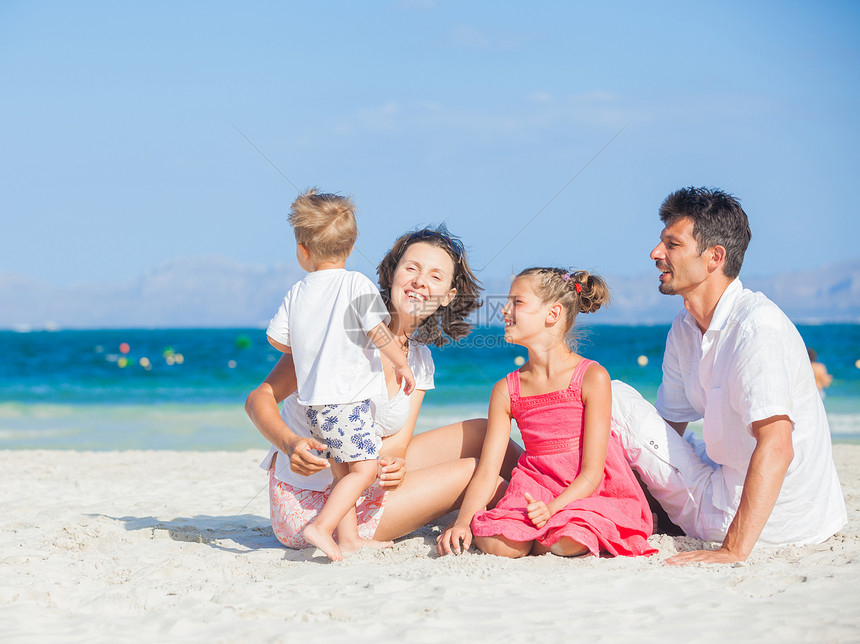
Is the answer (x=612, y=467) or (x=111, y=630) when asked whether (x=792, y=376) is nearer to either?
(x=612, y=467)

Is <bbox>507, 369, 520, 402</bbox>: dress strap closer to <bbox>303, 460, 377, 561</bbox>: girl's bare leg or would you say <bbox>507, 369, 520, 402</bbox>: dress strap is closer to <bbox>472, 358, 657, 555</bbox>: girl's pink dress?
<bbox>472, 358, 657, 555</bbox>: girl's pink dress

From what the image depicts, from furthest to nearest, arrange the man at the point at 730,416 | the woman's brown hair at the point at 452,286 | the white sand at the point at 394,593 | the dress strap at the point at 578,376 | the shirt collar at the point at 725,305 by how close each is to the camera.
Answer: the woman's brown hair at the point at 452,286 → the dress strap at the point at 578,376 → the shirt collar at the point at 725,305 → the man at the point at 730,416 → the white sand at the point at 394,593

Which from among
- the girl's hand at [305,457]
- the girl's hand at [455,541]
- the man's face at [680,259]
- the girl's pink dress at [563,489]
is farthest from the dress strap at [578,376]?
the girl's hand at [305,457]

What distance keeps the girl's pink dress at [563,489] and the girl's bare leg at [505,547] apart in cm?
4

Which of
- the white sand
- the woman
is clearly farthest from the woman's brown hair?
the white sand

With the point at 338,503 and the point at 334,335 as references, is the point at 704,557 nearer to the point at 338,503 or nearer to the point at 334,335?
the point at 338,503

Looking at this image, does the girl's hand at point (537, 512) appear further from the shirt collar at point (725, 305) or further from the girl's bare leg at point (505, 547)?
the shirt collar at point (725, 305)

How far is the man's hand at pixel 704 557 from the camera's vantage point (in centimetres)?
290

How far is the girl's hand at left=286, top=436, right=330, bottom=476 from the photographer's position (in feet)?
10.1

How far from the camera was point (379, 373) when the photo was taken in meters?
3.34

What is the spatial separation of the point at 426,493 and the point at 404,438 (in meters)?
0.28

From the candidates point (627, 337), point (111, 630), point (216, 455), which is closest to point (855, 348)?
point (627, 337)

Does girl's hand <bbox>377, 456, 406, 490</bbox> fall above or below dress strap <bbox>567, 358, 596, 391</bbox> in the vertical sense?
below

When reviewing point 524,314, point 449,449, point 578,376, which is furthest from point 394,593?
point 524,314
